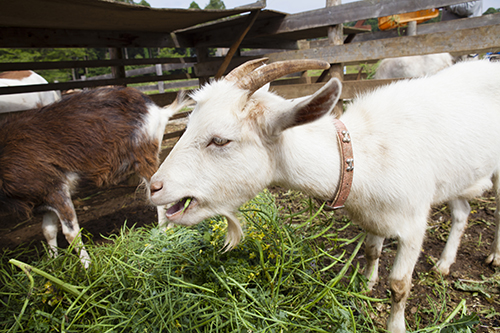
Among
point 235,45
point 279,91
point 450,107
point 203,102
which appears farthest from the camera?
point 279,91

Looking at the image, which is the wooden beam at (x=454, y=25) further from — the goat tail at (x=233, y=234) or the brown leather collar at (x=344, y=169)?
the goat tail at (x=233, y=234)

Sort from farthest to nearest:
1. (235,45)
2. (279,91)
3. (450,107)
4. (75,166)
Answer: (279,91) < (235,45) < (75,166) < (450,107)

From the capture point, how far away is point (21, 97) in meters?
5.61

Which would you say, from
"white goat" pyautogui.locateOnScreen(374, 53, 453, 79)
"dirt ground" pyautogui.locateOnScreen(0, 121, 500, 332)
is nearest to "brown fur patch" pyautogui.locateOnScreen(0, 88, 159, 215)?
"dirt ground" pyautogui.locateOnScreen(0, 121, 500, 332)

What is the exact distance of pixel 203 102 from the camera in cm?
161

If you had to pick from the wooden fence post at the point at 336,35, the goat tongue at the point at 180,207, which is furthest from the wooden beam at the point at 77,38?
the goat tongue at the point at 180,207

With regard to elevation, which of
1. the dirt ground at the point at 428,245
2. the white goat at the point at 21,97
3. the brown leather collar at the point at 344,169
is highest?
the white goat at the point at 21,97

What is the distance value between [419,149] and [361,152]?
354mm

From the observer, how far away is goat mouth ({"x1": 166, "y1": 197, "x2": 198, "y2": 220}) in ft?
5.08

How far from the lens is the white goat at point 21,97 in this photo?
17.4 ft

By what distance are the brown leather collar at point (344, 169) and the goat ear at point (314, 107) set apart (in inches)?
14.4

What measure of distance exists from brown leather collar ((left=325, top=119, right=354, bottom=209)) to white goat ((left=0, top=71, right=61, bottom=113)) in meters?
5.97

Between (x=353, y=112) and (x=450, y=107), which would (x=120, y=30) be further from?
(x=450, y=107)

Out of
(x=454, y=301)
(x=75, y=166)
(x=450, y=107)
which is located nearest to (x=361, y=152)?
(x=450, y=107)
